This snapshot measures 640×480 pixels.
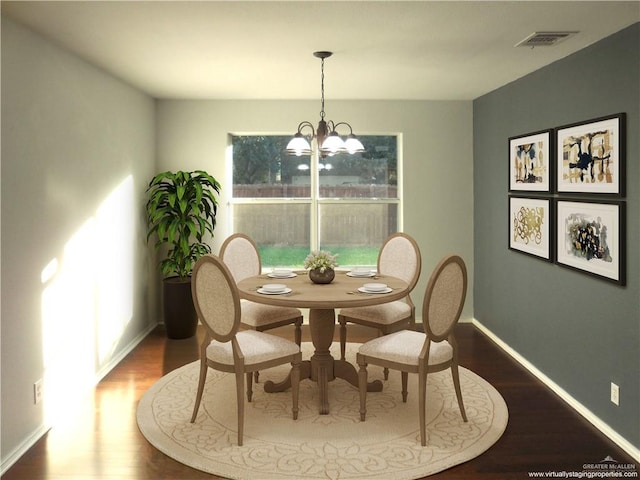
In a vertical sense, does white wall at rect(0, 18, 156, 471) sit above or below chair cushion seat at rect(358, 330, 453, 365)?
above

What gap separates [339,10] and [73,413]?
295cm

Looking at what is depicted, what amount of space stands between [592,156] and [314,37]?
188 cm

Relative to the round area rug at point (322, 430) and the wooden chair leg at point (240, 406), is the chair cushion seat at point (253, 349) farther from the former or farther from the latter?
the round area rug at point (322, 430)

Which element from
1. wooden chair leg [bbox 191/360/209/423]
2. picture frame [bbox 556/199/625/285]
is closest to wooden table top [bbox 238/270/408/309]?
wooden chair leg [bbox 191/360/209/423]

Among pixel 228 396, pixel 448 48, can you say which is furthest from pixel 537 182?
pixel 228 396

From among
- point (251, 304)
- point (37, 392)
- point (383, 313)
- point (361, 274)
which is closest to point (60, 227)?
point (37, 392)

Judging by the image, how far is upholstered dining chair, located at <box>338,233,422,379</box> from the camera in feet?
13.9

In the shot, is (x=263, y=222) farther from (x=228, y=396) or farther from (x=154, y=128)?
(x=228, y=396)

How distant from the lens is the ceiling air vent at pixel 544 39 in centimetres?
334

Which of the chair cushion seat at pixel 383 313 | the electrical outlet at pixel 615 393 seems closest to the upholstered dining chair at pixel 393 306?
the chair cushion seat at pixel 383 313

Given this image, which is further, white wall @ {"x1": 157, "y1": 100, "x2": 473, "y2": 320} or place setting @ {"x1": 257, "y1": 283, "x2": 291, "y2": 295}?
white wall @ {"x1": 157, "y1": 100, "x2": 473, "y2": 320}

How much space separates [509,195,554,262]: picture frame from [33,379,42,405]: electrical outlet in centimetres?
353

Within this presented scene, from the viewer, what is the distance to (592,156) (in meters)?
3.56

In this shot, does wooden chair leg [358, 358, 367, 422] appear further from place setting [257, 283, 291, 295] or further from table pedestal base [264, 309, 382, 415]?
place setting [257, 283, 291, 295]
